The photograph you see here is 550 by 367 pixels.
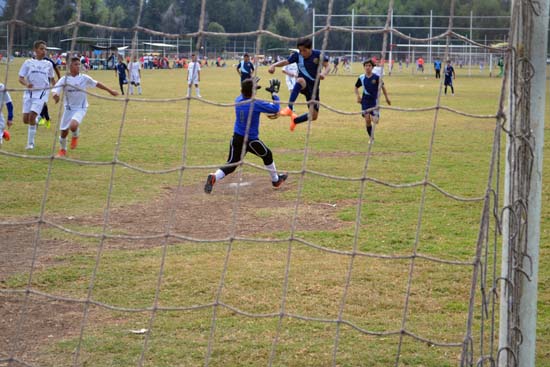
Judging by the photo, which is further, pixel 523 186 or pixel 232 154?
pixel 232 154

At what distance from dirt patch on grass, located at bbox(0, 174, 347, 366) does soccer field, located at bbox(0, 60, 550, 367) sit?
0.07 feet

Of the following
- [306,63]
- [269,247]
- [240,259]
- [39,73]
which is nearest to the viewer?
[240,259]

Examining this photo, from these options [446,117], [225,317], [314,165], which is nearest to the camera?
[225,317]

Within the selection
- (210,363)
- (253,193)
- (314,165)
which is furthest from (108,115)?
(210,363)

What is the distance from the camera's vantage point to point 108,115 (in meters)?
23.0

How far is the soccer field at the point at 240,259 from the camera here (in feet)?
16.2

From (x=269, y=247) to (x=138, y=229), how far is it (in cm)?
162

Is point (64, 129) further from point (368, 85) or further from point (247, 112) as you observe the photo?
point (368, 85)

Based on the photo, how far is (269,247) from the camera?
7617mm

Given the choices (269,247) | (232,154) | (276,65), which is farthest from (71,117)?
(269,247)

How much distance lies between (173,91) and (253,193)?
22736 millimetres

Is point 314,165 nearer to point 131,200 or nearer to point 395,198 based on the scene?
point 395,198

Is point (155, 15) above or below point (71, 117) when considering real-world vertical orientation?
above

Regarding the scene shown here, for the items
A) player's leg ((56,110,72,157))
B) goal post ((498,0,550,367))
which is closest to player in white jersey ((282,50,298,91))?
player's leg ((56,110,72,157))
